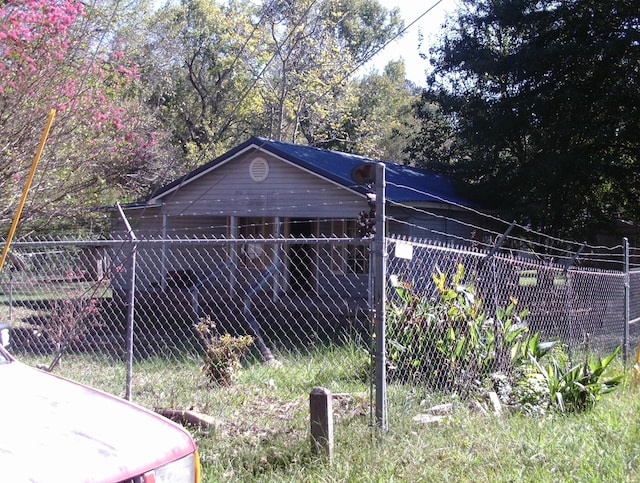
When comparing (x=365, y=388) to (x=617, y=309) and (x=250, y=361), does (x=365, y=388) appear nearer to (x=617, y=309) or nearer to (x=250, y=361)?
(x=250, y=361)

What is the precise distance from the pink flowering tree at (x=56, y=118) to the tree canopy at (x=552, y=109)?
30.8 ft

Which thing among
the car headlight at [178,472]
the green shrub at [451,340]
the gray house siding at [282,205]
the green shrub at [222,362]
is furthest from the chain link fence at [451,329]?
Answer: the gray house siding at [282,205]

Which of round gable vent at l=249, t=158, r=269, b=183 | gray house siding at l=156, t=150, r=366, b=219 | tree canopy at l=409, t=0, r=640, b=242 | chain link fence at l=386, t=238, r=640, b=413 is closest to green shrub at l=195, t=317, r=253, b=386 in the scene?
chain link fence at l=386, t=238, r=640, b=413

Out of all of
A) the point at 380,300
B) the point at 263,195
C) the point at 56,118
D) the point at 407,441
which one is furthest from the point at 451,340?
the point at 263,195

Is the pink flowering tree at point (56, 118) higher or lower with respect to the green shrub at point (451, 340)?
higher

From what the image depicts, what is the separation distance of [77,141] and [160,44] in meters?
17.9

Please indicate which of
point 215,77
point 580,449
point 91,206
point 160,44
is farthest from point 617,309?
point 215,77

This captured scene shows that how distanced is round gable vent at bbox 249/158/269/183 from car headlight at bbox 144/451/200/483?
532 inches

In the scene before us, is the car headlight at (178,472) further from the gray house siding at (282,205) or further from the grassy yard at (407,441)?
the gray house siding at (282,205)

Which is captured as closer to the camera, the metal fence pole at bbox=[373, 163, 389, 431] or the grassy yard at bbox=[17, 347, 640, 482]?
the grassy yard at bbox=[17, 347, 640, 482]

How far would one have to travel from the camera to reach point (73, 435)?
2.55 metres

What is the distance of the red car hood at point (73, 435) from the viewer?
91.1 inches

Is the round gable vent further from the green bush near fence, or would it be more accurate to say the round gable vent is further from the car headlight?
the car headlight

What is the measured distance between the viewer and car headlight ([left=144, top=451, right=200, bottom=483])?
8.46 ft
